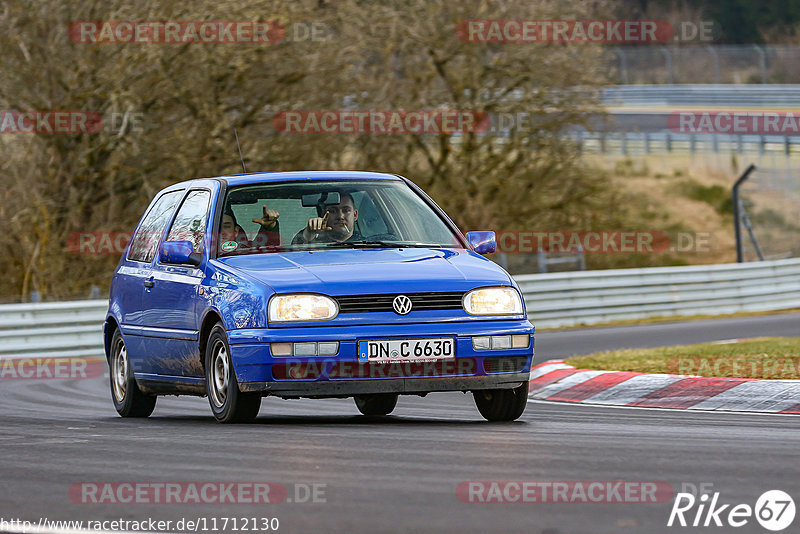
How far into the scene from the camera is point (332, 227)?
382 inches

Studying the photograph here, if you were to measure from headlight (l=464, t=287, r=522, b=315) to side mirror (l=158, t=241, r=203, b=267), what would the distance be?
6.17 feet

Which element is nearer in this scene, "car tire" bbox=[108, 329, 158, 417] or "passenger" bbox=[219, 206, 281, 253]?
"passenger" bbox=[219, 206, 281, 253]

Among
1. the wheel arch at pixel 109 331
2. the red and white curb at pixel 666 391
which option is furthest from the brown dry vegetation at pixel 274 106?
the red and white curb at pixel 666 391

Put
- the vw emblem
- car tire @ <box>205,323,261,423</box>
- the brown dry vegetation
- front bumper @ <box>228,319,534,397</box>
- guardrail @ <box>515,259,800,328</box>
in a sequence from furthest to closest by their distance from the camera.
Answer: the brown dry vegetation < guardrail @ <box>515,259,800,328</box> < car tire @ <box>205,323,261,423</box> < the vw emblem < front bumper @ <box>228,319,534,397</box>

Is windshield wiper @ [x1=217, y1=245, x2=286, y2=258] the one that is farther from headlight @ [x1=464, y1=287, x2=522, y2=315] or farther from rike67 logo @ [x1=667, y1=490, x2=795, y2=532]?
rike67 logo @ [x1=667, y1=490, x2=795, y2=532]

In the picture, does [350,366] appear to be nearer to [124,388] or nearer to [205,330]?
[205,330]

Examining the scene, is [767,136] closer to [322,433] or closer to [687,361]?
[687,361]

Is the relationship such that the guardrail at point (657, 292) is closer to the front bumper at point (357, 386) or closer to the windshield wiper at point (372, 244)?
the windshield wiper at point (372, 244)

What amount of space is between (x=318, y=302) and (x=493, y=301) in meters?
1.06

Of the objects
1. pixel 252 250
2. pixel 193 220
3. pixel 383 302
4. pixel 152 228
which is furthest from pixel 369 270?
pixel 152 228

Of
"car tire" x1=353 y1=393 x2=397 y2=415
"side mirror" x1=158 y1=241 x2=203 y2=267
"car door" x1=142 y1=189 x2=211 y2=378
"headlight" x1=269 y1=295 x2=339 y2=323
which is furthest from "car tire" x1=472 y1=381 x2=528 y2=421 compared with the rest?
"side mirror" x1=158 y1=241 x2=203 y2=267

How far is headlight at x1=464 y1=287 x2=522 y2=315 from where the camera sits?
8.86 m

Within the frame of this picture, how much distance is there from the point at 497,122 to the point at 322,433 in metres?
21.7

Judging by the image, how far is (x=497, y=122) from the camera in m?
29.7
